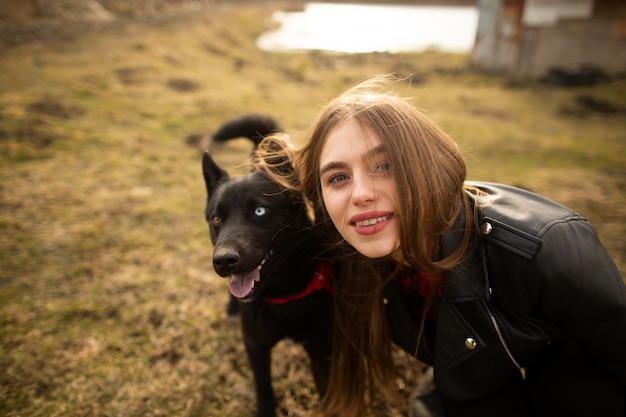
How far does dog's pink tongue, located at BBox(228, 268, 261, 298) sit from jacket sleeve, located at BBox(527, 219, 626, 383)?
110cm

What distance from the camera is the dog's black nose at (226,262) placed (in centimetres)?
149

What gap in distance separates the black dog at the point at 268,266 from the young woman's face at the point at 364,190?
1.27ft

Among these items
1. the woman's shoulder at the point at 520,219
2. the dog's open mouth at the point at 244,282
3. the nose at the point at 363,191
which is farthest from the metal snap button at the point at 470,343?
the dog's open mouth at the point at 244,282

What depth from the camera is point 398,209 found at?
1339mm

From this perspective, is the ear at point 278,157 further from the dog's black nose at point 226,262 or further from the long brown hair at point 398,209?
the dog's black nose at point 226,262

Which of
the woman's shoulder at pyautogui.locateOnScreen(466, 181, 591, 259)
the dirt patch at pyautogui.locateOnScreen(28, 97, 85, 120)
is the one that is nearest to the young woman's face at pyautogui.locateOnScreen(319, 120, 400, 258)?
the woman's shoulder at pyautogui.locateOnScreen(466, 181, 591, 259)

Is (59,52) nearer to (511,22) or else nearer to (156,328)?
(156,328)

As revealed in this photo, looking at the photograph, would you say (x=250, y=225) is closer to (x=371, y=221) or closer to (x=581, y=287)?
(x=371, y=221)

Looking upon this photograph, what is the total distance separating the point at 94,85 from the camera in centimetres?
679

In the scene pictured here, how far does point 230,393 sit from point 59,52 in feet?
29.5

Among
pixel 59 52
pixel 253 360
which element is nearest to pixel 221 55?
pixel 59 52

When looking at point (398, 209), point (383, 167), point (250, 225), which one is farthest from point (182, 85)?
point (398, 209)

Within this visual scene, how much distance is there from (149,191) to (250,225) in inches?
126

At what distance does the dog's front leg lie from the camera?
1887 millimetres
